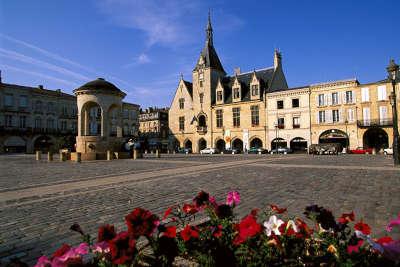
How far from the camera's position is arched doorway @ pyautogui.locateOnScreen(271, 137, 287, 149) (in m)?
43.4

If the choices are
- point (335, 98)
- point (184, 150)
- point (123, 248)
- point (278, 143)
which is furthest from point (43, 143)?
point (123, 248)

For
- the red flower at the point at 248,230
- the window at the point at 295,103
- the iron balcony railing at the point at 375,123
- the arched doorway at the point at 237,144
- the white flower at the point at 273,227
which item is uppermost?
the window at the point at 295,103

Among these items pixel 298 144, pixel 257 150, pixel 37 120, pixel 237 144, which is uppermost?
pixel 37 120

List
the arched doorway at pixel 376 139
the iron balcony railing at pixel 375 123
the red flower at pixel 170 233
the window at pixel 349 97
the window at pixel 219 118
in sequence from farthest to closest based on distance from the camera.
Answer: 1. the window at pixel 219 118
2. the window at pixel 349 97
3. the arched doorway at pixel 376 139
4. the iron balcony railing at pixel 375 123
5. the red flower at pixel 170 233

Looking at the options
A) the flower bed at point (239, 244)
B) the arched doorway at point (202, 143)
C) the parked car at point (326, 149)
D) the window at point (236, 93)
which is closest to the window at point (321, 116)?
the parked car at point (326, 149)

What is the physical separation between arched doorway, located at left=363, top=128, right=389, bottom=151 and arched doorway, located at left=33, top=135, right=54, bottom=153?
54.7m

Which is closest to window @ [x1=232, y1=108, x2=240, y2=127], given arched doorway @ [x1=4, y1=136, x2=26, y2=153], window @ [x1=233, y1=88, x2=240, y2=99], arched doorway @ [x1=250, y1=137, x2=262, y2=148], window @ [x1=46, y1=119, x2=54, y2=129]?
window @ [x1=233, y1=88, x2=240, y2=99]

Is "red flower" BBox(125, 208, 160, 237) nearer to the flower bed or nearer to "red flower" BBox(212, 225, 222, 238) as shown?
the flower bed

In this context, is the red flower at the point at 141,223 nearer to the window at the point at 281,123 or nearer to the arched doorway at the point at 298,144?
the arched doorway at the point at 298,144

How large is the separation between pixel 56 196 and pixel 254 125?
4100cm

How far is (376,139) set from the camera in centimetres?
3788

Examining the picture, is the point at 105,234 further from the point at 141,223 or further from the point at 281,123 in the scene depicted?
the point at 281,123

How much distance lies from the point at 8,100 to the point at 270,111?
4641 cm

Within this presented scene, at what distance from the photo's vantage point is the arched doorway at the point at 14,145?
49.5 metres
